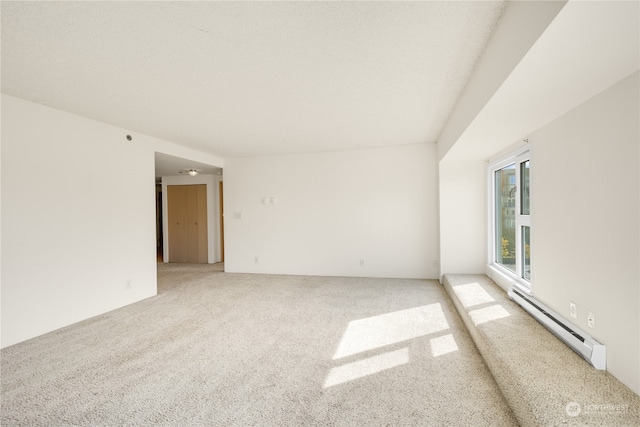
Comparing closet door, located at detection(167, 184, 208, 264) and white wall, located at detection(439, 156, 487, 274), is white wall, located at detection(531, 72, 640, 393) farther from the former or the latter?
closet door, located at detection(167, 184, 208, 264)

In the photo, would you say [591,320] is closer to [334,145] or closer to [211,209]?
[334,145]

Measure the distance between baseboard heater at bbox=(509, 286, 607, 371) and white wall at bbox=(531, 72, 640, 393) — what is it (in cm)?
4

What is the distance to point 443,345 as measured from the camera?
2.48 m

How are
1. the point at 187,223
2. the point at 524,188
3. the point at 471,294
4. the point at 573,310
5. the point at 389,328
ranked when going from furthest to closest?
1. the point at 187,223
2. the point at 471,294
3. the point at 524,188
4. the point at 389,328
5. the point at 573,310

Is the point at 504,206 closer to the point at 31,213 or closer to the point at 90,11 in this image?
the point at 90,11

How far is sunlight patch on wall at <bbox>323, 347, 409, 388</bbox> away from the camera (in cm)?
202

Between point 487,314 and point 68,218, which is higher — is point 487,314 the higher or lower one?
the lower one

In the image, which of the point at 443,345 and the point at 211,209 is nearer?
the point at 443,345

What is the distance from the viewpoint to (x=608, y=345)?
1.67m

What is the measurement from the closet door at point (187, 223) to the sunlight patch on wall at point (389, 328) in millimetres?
5140

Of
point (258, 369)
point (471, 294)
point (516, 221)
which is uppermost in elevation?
point (516, 221)

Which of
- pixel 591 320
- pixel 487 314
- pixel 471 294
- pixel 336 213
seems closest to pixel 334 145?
pixel 336 213

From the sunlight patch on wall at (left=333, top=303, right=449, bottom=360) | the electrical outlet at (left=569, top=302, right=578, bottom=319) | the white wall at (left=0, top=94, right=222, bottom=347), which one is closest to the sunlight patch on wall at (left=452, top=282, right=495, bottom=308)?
the sunlight patch on wall at (left=333, top=303, right=449, bottom=360)

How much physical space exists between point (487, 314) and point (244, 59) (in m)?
3.06
